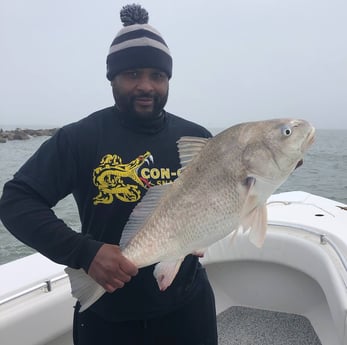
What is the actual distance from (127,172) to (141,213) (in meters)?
0.29

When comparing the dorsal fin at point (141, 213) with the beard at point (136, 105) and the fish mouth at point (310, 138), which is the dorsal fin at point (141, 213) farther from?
the fish mouth at point (310, 138)

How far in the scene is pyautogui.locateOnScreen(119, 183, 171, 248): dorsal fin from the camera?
161cm

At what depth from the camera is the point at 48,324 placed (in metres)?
2.51

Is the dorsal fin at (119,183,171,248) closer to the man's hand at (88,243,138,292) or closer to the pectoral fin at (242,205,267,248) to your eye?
the man's hand at (88,243,138,292)

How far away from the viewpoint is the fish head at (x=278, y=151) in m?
1.53

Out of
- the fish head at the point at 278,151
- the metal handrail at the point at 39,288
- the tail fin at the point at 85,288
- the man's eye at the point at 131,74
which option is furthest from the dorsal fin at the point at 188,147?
the metal handrail at the point at 39,288

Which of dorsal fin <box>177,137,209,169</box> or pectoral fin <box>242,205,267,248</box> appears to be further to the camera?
dorsal fin <box>177,137,209,169</box>

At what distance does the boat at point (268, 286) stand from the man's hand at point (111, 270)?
1.10 metres

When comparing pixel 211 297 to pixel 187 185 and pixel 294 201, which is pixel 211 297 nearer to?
pixel 187 185

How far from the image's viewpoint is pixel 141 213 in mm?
1638

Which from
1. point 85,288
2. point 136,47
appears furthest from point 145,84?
point 85,288

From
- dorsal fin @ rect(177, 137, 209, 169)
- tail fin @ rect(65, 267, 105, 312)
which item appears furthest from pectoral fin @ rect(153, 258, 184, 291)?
dorsal fin @ rect(177, 137, 209, 169)

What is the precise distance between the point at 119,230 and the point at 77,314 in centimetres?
50

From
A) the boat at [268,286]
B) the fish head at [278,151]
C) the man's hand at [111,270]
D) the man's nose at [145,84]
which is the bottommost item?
the boat at [268,286]
